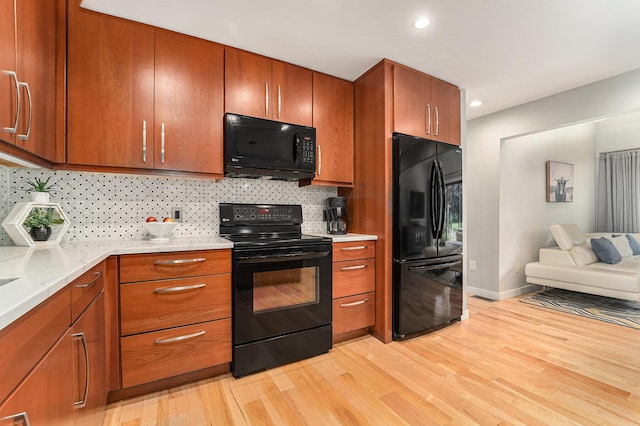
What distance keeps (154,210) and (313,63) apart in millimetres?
1776

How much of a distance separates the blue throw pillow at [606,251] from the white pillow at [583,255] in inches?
3.4

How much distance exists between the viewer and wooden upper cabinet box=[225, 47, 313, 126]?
7.43 feet

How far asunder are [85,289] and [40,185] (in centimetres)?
110

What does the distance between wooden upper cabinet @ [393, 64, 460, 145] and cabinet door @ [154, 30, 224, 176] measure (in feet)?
4.88

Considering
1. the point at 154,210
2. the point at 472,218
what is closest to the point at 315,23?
the point at 154,210

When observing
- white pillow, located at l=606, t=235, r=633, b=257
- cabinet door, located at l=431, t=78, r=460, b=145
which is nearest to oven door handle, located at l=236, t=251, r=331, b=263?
cabinet door, located at l=431, t=78, r=460, b=145

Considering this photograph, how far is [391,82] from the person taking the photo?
2.55m

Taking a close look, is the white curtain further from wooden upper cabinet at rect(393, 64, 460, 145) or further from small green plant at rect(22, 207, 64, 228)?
small green plant at rect(22, 207, 64, 228)

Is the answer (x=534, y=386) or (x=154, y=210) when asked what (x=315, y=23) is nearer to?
(x=154, y=210)

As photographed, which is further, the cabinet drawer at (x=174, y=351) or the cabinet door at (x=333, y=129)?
the cabinet door at (x=333, y=129)

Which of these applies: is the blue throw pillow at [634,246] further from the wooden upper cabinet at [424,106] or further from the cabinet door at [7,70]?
the cabinet door at [7,70]

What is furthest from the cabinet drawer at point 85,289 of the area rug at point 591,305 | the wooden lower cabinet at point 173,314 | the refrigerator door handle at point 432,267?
the area rug at point 591,305

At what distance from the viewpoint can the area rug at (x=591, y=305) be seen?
309cm

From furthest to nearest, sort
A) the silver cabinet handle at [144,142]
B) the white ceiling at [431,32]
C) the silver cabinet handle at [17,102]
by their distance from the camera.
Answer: the silver cabinet handle at [144,142] < the white ceiling at [431,32] < the silver cabinet handle at [17,102]
